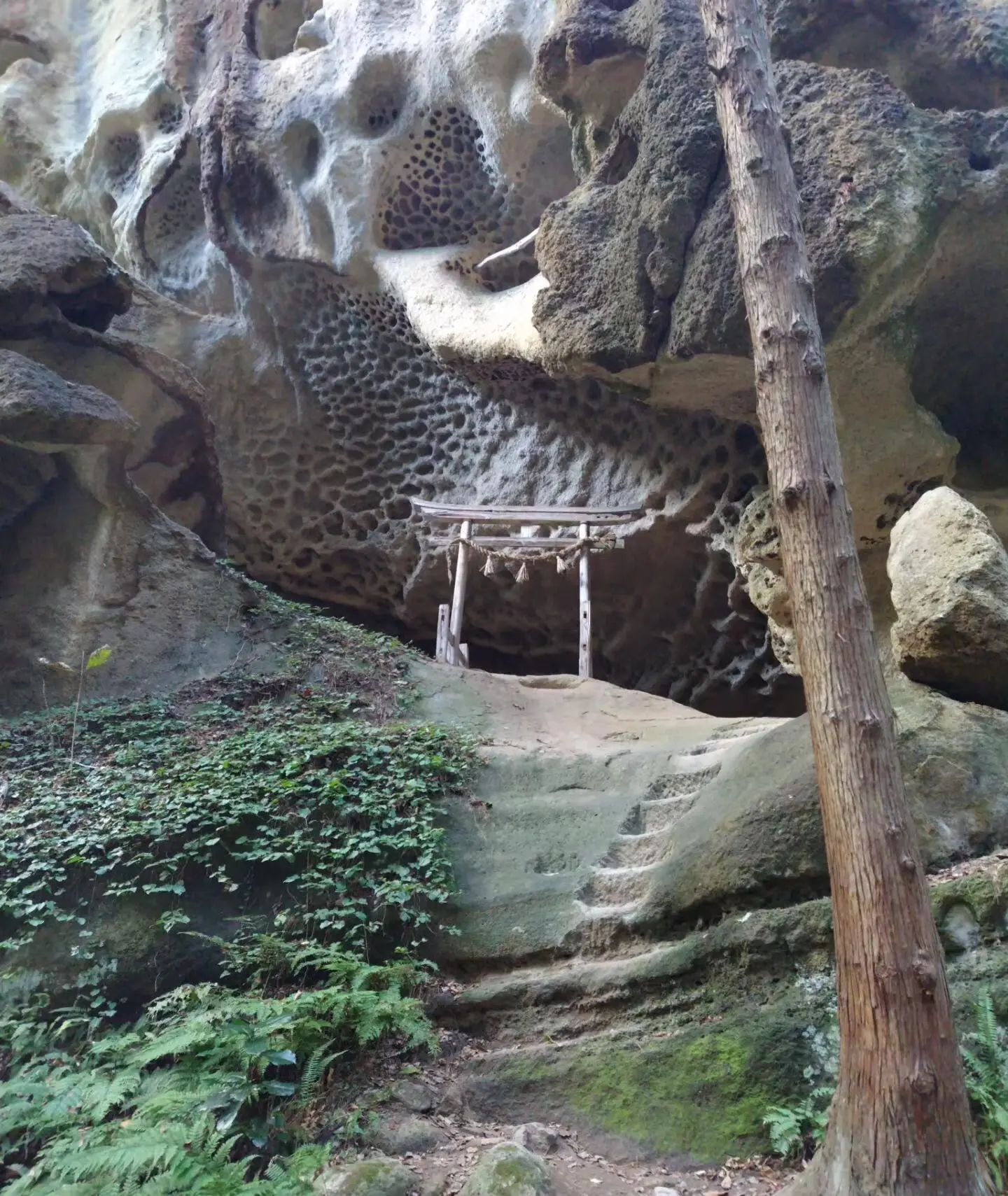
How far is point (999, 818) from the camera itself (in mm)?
4543

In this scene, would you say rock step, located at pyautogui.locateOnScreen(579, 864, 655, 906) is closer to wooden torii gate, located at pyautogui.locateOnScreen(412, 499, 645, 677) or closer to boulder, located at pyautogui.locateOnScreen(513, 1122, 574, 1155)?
boulder, located at pyautogui.locateOnScreen(513, 1122, 574, 1155)

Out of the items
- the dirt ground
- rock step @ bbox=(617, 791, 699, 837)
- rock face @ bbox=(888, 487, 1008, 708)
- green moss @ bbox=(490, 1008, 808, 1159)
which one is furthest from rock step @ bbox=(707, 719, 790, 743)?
the dirt ground

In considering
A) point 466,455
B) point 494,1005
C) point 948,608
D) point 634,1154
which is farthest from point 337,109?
point 634,1154

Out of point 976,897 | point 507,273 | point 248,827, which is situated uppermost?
point 507,273

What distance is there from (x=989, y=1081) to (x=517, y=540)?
933 centimetres

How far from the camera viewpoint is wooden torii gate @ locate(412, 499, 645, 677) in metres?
11.6

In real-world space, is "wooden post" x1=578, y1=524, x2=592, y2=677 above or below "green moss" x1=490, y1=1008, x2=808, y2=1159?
above

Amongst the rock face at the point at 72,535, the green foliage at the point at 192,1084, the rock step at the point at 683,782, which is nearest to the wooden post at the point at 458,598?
the rock face at the point at 72,535

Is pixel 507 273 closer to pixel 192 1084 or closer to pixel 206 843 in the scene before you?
pixel 206 843

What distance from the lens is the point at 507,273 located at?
526 inches

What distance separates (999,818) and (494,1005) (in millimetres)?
2599

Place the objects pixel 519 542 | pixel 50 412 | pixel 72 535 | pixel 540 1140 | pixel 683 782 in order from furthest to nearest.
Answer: pixel 519 542
pixel 72 535
pixel 50 412
pixel 683 782
pixel 540 1140

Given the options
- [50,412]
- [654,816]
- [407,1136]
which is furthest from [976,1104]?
[50,412]

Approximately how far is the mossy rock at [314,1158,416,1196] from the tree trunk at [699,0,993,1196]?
4.42 feet
